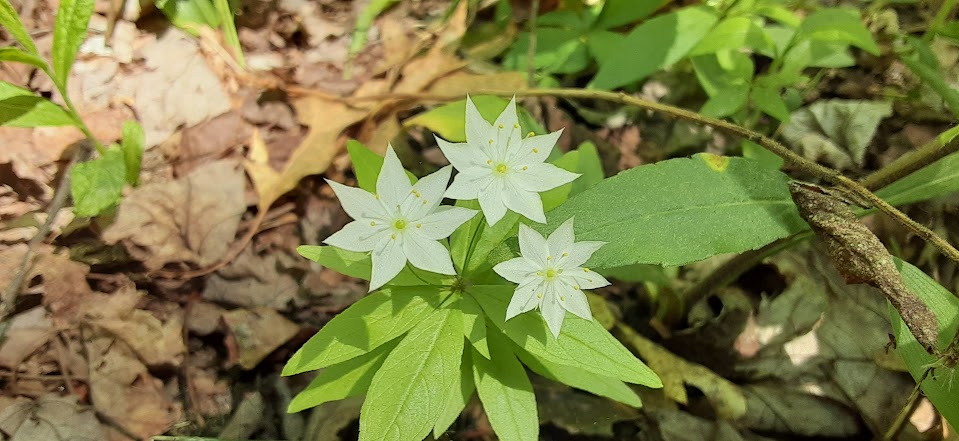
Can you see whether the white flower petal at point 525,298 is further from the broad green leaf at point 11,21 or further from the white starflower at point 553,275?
the broad green leaf at point 11,21

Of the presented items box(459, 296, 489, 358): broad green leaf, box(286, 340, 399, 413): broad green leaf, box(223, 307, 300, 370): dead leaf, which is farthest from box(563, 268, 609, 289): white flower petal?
box(223, 307, 300, 370): dead leaf

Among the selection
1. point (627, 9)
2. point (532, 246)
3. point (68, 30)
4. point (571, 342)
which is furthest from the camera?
point (627, 9)

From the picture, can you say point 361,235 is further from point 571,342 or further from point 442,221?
point 571,342

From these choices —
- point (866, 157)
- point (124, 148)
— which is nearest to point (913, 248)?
point (866, 157)

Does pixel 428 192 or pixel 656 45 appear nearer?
pixel 428 192

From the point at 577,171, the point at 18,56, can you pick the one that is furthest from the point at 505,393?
the point at 18,56

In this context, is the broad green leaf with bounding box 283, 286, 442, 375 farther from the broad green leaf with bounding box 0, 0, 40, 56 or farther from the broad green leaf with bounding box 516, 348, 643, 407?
the broad green leaf with bounding box 0, 0, 40, 56
